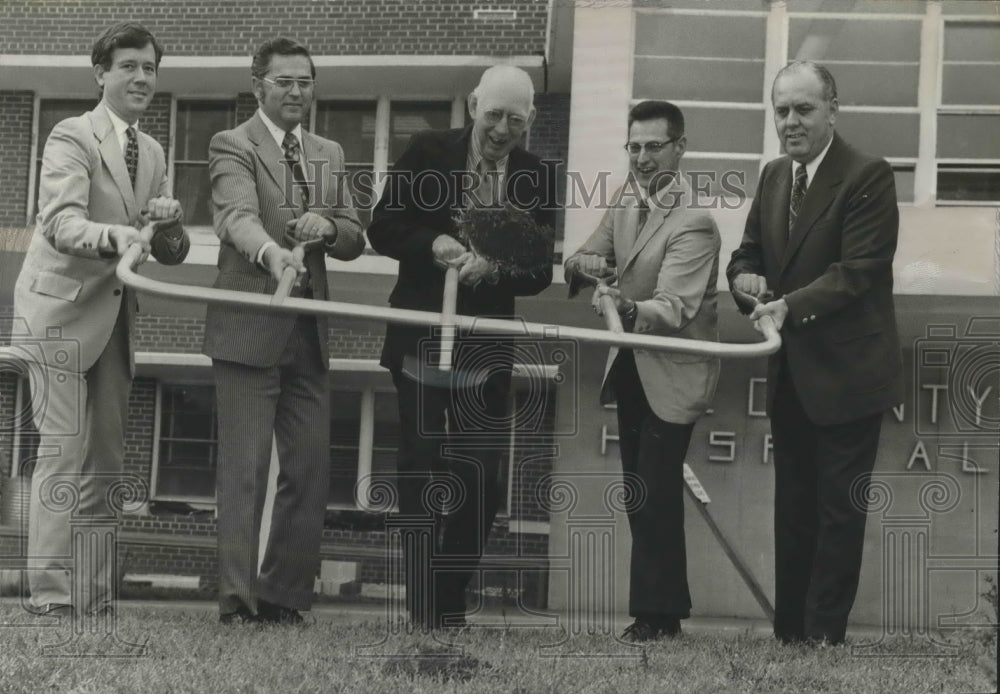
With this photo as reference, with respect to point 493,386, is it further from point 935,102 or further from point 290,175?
point 935,102

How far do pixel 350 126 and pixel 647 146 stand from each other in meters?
0.88

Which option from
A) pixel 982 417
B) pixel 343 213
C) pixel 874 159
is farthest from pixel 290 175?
pixel 982 417

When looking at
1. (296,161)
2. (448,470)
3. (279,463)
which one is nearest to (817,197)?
(448,470)

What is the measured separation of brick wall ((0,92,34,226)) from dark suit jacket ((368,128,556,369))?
1031 millimetres

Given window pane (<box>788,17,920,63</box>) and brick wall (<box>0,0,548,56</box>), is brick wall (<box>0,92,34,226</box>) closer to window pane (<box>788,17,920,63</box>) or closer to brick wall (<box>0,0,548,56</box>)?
brick wall (<box>0,0,548,56</box>)

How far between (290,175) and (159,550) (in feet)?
3.75

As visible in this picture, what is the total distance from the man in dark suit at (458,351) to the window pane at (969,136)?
1.14m

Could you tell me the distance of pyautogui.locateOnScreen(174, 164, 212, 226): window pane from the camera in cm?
406

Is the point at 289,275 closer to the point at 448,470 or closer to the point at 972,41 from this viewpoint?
the point at 448,470

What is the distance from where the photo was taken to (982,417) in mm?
3953

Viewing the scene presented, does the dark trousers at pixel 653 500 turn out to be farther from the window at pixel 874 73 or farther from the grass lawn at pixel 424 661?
the window at pixel 874 73

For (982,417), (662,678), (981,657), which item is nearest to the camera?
(662,678)

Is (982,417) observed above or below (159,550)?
above

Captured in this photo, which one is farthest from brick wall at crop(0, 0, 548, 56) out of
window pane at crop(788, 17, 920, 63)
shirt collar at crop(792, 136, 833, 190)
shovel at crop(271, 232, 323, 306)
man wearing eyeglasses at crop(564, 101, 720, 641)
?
shirt collar at crop(792, 136, 833, 190)
